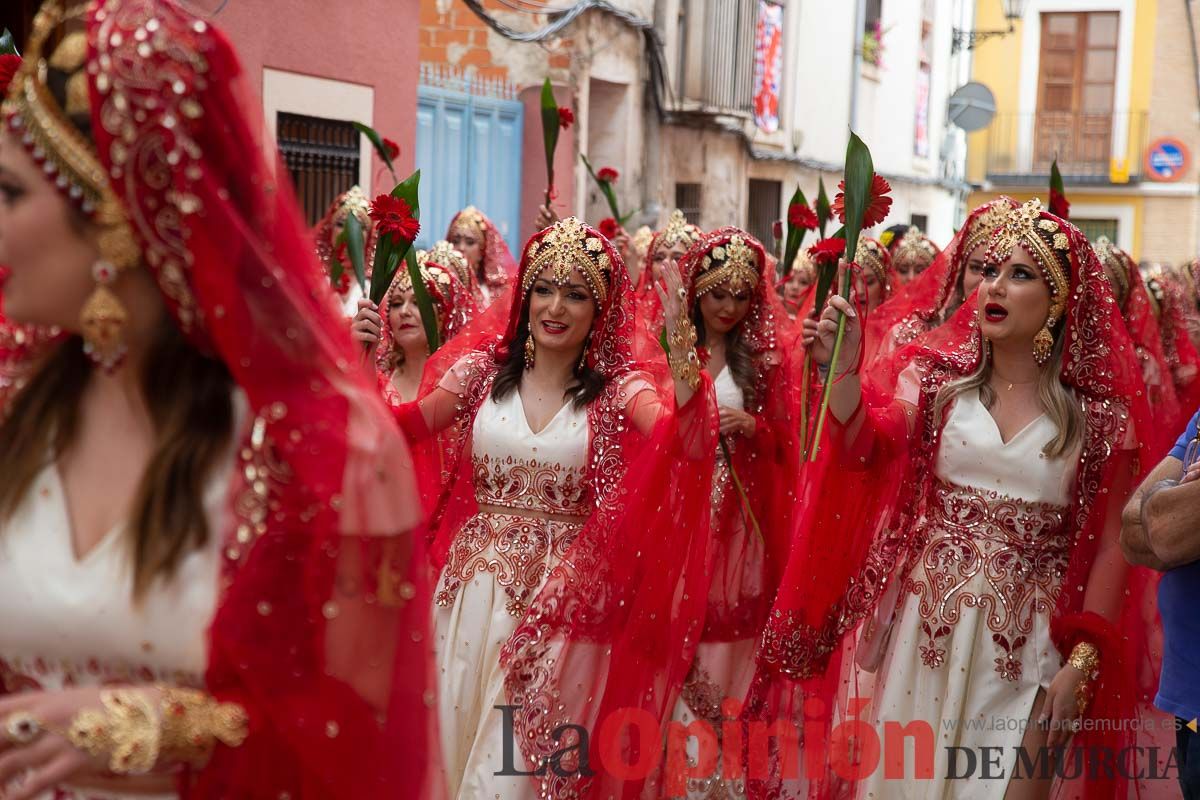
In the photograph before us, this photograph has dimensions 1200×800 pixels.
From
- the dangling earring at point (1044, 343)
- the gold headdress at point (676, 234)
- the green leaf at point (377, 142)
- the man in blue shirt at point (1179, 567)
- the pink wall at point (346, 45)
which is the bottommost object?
the man in blue shirt at point (1179, 567)

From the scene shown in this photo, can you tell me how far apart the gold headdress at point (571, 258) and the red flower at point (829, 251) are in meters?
0.70

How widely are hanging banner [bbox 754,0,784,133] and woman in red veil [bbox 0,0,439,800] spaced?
743 inches

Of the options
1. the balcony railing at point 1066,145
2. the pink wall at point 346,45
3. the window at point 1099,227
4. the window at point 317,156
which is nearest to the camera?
the pink wall at point 346,45

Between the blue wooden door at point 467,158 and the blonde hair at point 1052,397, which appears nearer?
the blonde hair at point 1052,397

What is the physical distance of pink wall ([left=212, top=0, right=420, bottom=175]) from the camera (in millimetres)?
10258

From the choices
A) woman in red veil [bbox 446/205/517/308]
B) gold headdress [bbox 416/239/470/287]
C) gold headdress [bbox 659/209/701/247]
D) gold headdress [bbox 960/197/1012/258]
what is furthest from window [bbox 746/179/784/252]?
gold headdress [bbox 960/197/1012/258]

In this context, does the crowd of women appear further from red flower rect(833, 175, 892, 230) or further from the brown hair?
red flower rect(833, 175, 892, 230)

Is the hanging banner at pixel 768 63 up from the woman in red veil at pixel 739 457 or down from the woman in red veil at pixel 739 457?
up

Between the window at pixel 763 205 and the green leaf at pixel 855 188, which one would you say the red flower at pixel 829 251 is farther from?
the window at pixel 763 205

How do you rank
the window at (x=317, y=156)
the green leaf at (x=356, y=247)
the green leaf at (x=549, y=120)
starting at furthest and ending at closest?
the window at (x=317, y=156) < the green leaf at (x=549, y=120) < the green leaf at (x=356, y=247)

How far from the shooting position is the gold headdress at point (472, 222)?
1009cm

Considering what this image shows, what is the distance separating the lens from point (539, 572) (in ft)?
16.8

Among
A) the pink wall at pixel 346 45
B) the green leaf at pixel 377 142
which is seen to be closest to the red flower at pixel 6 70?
the green leaf at pixel 377 142

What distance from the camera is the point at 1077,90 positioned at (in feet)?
102
